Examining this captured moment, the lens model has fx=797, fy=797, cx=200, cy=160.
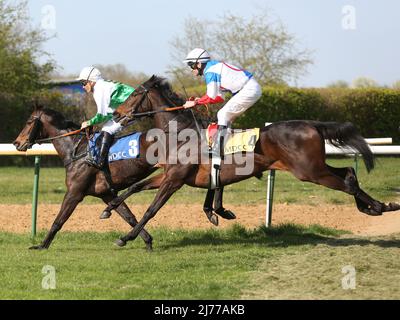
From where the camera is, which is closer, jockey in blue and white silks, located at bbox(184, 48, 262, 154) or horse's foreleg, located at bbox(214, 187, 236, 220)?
jockey in blue and white silks, located at bbox(184, 48, 262, 154)

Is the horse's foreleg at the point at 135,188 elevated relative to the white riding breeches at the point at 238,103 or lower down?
lower down

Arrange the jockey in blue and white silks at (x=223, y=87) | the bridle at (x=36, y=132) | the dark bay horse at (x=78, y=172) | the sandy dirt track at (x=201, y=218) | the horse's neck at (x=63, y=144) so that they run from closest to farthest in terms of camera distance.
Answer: the jockey in blue and white silks at (x=223, y=87), the dark bay horse at (x=78, y=172), the horse's neck at (x=63, y=144), the bridle at (x=36, y=132), the sandy dirt track at (x=201, y=218)

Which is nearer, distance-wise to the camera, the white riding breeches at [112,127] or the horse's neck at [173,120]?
the horse's neck at [173,120]

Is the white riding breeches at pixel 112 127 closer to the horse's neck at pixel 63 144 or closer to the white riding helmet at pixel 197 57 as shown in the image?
the horse's neck at pixel 63 144

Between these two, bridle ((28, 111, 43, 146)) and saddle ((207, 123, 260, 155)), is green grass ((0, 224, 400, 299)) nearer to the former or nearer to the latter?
saddle ((207, 123, 260, 155))

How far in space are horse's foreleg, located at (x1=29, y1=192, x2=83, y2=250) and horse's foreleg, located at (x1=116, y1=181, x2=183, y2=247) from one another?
0.80 m

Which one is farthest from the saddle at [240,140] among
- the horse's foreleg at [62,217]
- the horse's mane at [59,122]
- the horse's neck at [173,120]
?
the horse's mane at [59,122]

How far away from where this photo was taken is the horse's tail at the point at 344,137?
9.46 metres

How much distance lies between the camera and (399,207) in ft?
30.5

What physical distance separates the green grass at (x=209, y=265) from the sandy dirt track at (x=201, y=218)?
931 millimetres

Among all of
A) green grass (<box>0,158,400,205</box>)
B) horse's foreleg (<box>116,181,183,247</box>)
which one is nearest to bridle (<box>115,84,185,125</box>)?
horse's foreleg (<box>116,181,183,247</box>)

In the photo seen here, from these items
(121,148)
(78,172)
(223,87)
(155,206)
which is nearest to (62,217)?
(78,172)

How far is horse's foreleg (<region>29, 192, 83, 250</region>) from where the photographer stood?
9.74 m
